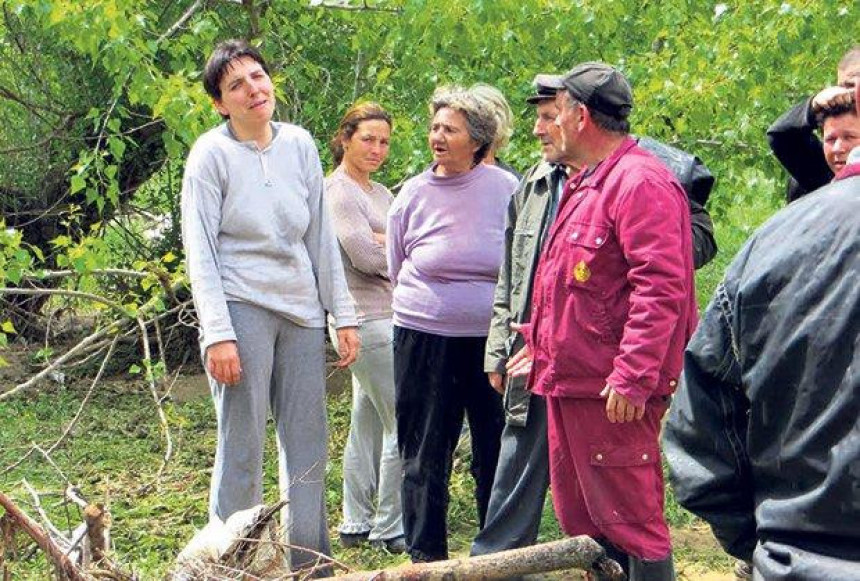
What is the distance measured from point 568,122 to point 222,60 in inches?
→ 47.5

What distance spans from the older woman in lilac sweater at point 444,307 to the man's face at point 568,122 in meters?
0.99

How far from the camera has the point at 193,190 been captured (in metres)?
4.99

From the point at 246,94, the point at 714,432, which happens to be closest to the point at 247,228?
the point at 246,94

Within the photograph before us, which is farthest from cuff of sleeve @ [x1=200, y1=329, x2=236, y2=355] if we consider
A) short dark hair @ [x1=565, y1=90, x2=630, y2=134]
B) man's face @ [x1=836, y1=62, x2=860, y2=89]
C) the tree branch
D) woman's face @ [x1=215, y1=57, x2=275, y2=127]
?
the tree branch

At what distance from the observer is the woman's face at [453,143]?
578cm

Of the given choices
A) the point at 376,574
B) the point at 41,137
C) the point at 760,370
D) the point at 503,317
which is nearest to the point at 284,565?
the point at 376,574

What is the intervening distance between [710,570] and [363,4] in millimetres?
3780

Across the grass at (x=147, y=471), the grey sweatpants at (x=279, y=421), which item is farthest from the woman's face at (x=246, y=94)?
the grass at (x=147, y=471)

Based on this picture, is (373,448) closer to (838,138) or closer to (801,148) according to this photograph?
(801,148)

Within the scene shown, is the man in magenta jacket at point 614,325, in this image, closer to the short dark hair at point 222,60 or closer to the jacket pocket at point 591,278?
the jacket pocket at point 591,278

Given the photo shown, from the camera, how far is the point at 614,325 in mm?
4664

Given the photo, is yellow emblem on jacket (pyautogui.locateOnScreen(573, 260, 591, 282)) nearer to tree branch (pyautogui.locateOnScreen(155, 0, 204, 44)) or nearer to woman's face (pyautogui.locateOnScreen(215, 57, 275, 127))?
woman's face (pyautogui.locateOnScreen(215, 57, 275, 127))

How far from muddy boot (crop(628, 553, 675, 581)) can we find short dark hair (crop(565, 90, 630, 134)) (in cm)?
133

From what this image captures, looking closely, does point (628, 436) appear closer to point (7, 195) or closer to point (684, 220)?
point (684, 220)
